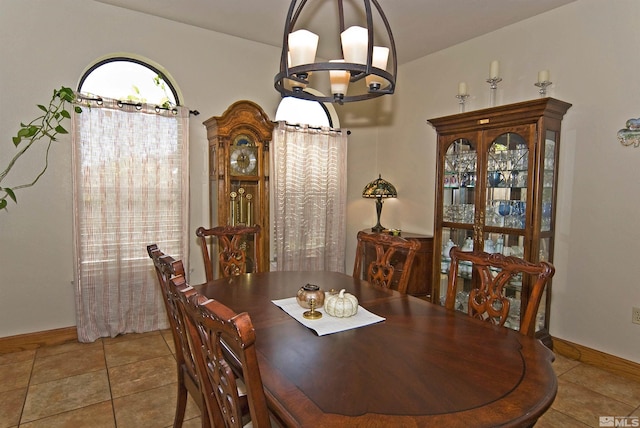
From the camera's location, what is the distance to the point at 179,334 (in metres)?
1.69

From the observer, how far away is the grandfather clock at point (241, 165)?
3.42 meters

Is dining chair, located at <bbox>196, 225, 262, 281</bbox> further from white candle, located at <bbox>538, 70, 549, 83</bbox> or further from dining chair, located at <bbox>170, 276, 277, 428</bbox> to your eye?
white candle, located at <bbox>538, 70, 549, 83</bbox>

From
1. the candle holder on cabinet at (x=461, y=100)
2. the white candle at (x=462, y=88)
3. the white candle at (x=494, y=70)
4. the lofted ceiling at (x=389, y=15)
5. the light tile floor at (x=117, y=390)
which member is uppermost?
the lofted ceiling at (x=389, y=15)

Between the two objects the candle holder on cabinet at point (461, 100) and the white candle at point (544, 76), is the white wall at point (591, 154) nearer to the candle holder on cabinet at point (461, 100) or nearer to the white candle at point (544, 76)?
the white candle at point (544, 76)

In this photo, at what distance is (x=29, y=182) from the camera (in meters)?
2.96

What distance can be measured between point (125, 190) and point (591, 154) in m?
3.76

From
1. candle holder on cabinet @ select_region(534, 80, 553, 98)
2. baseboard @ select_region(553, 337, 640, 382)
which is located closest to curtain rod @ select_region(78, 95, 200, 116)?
candle holder on cabinet @ select_region(534, 80, 553, 98)

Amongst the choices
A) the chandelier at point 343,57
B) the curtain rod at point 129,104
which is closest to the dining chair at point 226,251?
the chandelier at point 343,57

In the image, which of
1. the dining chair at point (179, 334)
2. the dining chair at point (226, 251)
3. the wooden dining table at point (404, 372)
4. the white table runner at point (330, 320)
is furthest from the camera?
the dining chair at point (226, 251)

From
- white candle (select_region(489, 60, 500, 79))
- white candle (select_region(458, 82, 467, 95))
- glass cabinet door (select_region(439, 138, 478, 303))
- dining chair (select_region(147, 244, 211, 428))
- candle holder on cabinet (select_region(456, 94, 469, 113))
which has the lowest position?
dining chair (select_region(147, 244, 211, 428))

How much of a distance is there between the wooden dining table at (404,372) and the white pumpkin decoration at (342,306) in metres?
0.11

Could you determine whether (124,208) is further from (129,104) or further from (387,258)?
(387,258)

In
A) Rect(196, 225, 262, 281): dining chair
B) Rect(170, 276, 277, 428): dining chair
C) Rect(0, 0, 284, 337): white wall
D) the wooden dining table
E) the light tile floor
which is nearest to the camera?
Rect(170, 276, 277, 428): dining chair

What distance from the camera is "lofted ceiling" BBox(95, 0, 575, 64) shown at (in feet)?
10.1
